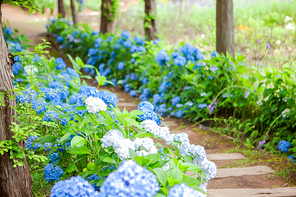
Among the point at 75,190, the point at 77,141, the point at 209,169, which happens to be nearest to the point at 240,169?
the point at 209,169

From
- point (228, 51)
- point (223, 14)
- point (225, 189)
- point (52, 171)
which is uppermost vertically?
point (223, 14)

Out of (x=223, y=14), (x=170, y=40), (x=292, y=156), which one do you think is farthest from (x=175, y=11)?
(x=292, y=156)

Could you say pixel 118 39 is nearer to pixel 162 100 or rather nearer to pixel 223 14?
pixel 162 100

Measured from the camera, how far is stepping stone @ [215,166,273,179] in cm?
208

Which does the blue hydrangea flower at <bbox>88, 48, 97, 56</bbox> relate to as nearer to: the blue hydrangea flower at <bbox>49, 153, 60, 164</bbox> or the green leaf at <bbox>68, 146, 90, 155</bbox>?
the blue hydrangea flower at <bbox>49, 153, 60, 164</bbox>

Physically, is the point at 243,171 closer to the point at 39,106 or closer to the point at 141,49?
the point at 39,106

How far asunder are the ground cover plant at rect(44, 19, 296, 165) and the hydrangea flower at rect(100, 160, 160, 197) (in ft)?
5.78

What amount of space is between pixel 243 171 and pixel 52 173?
1414mm

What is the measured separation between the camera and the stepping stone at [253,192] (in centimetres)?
175

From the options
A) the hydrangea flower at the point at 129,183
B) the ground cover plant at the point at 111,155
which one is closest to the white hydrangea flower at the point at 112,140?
the ground cover plant at the point at 111,155

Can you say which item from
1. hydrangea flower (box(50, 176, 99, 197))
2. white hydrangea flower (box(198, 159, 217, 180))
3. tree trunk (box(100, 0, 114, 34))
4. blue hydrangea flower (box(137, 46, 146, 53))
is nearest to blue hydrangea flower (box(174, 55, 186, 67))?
blue hydrangea flower (box(137, 46, 146, 53))

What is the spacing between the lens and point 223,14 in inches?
126

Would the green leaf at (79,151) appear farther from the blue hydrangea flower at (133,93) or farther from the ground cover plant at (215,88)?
the blue hydrangea flower at (133,93)

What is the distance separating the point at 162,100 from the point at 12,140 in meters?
2.50
